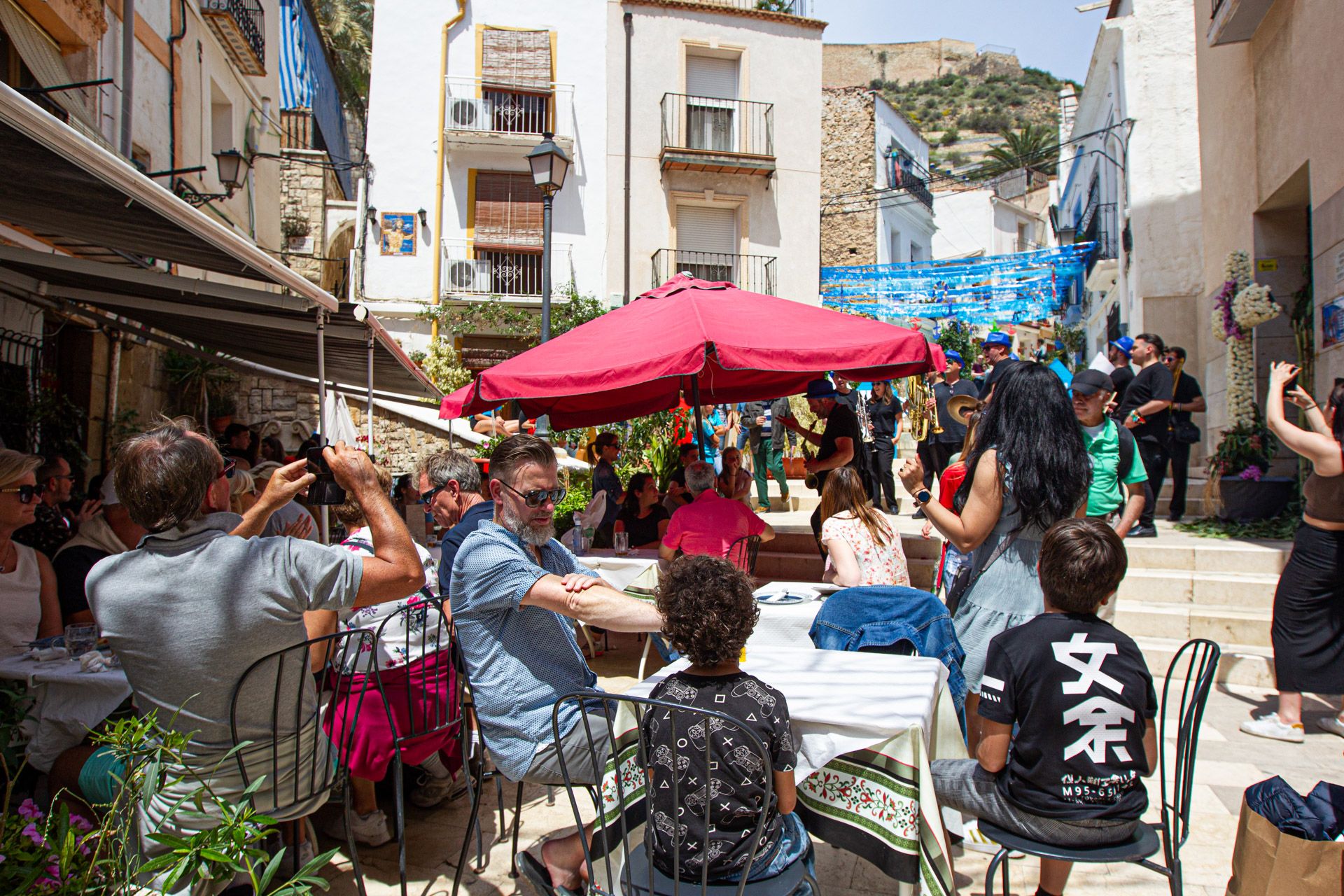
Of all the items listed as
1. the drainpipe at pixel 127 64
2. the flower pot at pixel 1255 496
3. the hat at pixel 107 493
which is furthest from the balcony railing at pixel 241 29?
the flower pot at pixel 1255 496

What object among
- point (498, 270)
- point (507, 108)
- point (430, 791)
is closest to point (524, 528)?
point (430, 791)

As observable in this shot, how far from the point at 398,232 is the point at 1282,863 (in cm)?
1755

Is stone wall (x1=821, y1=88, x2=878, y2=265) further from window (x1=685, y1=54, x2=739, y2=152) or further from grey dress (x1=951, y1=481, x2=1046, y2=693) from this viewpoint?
grey dress (x1=951, y1=481, x2=1046, y2=693)

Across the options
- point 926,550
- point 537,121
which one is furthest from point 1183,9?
point 537,121

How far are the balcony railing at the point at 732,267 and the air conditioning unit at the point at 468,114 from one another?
4.84m

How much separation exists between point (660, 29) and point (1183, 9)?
1037cm

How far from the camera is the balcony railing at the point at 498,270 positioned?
17.3 metres

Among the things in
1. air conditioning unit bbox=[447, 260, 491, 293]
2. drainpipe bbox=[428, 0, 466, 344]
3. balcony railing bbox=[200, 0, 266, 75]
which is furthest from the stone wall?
balcony railing bbox=[200, 0, 266, 75]

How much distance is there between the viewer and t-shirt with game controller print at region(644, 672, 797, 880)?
6.41 ft

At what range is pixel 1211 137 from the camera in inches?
358

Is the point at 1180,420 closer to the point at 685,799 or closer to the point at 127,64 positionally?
the point at 685,799

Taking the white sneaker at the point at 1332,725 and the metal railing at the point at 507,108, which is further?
the metal railing at the point at 507,108

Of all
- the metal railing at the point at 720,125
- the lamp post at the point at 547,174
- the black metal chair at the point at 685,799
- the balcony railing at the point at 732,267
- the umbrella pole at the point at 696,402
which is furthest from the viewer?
the balcony railing at the point at 732,267

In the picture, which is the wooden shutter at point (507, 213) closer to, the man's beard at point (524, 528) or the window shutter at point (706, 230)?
the window shutter at point (706, 230)
